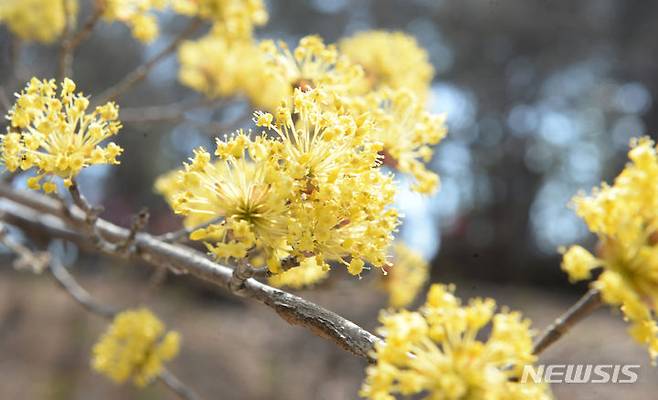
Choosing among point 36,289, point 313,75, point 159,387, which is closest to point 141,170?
point 36,289

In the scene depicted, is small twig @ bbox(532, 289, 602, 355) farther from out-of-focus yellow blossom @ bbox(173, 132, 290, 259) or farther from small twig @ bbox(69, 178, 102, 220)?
small twig @ bbox(69, 178, 102, 220)

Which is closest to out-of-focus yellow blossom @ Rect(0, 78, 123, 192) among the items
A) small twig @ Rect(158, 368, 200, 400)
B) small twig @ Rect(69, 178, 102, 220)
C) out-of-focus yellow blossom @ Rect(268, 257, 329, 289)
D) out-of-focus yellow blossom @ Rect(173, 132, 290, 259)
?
small twig @ Rect(69, 178, 102, 220)

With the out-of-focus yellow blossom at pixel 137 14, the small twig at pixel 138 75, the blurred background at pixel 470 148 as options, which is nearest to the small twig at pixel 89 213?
the small twig at pixel 138 75

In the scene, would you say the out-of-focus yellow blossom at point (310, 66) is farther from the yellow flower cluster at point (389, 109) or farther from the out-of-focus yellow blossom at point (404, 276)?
the out-of-focus yellow blossom at point (404, 276)

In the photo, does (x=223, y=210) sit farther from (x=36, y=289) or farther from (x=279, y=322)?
(x=36, y=289)

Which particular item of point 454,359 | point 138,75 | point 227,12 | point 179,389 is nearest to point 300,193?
point 454,359

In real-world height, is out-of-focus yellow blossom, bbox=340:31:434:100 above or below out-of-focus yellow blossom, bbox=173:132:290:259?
above
